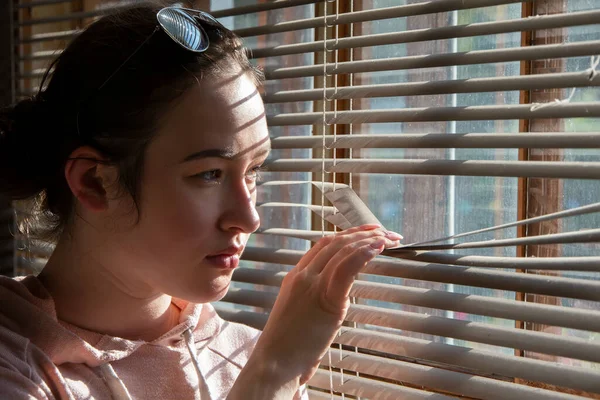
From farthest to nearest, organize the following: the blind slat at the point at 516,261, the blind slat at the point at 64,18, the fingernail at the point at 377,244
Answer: the blind slat at the point at 64,18, the fingernail at the point at 377,244, the blind slat at the point at 516,261

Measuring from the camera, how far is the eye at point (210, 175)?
1064 mm

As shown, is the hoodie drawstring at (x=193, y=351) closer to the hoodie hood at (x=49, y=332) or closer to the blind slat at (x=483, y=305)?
the hoodie hood at (x=49, y=332)

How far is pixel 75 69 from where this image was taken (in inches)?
45.3

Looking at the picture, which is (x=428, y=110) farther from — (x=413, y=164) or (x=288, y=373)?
(x=288, y=373)

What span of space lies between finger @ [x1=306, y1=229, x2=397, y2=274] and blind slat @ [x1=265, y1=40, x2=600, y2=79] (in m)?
0.25

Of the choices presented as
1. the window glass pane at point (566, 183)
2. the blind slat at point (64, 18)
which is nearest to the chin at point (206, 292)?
the window glass pane at point (566, 183)

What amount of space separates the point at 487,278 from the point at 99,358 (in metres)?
0.57

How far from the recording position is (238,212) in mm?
1062

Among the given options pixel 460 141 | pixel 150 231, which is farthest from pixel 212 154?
pixel 460 141

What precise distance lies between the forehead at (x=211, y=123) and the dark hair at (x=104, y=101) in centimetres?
2

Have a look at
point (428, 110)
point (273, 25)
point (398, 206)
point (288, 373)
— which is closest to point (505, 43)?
point (428, 110)

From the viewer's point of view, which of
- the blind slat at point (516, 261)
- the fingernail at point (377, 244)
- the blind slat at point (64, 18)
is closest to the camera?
the blind slat at point (516, 261)

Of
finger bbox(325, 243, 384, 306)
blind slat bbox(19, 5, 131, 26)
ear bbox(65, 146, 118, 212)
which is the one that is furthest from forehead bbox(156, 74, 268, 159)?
blind slat bbox(19, 5, 131, 26)

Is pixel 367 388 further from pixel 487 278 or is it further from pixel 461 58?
pixel 461 58
